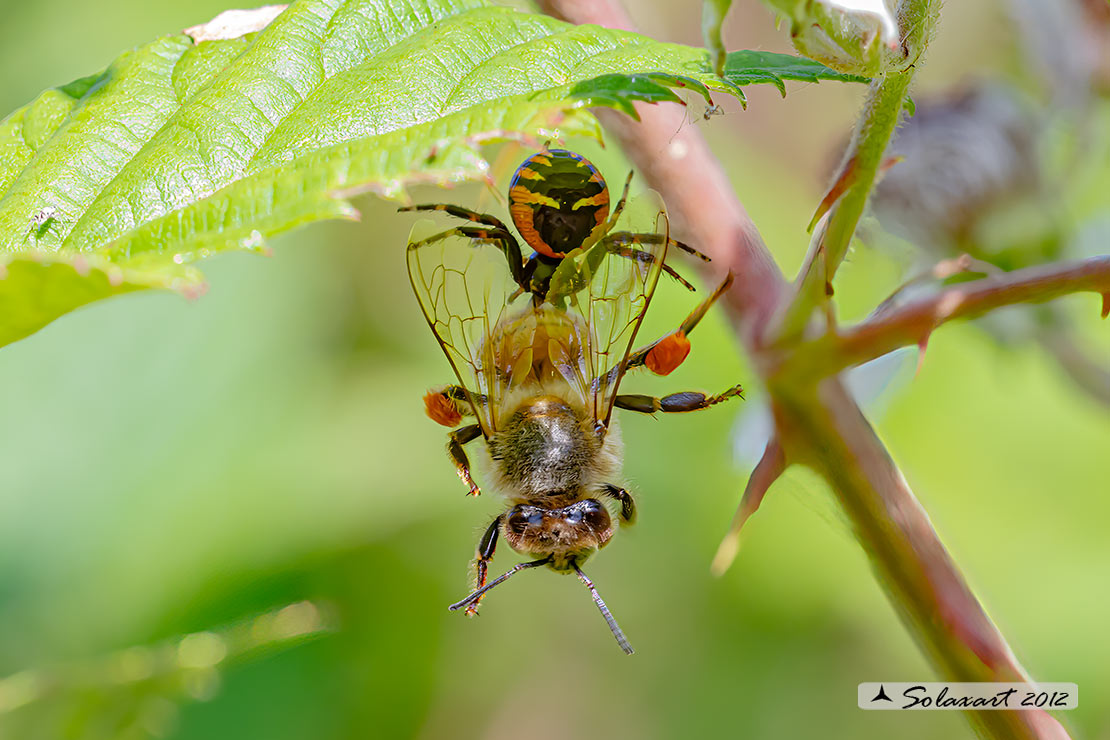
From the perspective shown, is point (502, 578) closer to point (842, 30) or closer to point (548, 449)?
point (548, 449)

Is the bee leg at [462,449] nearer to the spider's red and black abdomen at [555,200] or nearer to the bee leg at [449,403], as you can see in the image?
the bee leg at [449,403]

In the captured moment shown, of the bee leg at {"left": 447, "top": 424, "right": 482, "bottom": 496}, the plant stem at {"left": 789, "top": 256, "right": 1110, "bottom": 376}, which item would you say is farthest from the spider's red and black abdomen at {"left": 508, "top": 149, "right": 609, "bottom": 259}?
the plant stem at {"left": 789, "top": 256, "right": 1110, "bottom": 376}

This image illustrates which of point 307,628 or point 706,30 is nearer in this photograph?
point 706,30

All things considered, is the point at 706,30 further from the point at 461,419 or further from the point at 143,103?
the point at 461,419

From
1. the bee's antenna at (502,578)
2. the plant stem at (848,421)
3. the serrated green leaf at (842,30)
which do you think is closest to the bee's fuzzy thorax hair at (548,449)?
the bee's antenna at (502,578)

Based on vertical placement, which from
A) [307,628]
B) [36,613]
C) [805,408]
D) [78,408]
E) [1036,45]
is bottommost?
[805,408]

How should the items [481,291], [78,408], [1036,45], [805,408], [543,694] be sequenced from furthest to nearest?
[543,694] < [78,408] < [1036,45] < [481,291] < [805,408]

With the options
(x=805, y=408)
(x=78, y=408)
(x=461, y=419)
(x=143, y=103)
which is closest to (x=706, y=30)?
(x=805, y=408)

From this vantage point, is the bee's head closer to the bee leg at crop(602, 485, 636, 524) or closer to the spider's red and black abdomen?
the bee leg at crop(602, 485, 636, 524)
